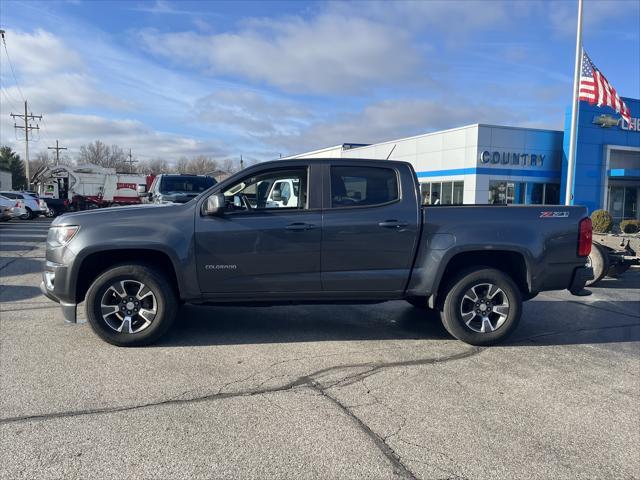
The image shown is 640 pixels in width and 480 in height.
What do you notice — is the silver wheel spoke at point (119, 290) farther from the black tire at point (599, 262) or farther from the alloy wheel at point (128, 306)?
the black tire at point (599, 262)

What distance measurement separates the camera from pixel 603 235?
33.4 feet

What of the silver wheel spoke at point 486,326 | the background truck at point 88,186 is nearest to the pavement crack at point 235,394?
the silver wheel spoke at point 486,326

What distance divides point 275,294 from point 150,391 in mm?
1670

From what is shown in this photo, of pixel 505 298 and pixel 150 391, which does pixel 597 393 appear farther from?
pixel 150 391

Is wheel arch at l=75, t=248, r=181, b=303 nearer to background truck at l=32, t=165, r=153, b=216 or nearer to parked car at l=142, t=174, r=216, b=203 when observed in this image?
parked car at l=142, t=174, r=216, b=203

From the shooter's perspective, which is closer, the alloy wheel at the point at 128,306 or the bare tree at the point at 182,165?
the alloy wheel at the point at 128,306

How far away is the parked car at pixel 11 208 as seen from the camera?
24.1 m

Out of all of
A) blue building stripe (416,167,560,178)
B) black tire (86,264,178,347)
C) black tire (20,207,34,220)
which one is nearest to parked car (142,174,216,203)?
black tire (86,264,178,347)

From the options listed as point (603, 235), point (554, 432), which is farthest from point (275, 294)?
point (603, 235)

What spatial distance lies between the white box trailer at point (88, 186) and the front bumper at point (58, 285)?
1285 inches

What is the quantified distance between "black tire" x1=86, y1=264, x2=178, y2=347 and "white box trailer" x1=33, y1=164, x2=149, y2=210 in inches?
1301

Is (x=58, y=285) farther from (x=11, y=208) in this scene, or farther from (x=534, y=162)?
(x=534, y=162)

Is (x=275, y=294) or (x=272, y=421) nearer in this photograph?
(x=272, y=421)

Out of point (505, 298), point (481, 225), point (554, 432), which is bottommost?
point (554, 432)
